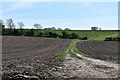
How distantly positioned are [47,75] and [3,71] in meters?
2.88

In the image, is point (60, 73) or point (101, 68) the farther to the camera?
point (101, 68)

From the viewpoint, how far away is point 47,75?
20469 mm

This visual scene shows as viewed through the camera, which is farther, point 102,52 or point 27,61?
point 102,52

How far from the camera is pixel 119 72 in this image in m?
22.9

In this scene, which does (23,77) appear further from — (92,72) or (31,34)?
(31,34)

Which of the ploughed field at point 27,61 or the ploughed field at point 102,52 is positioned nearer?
the ploughed field at point 27,61

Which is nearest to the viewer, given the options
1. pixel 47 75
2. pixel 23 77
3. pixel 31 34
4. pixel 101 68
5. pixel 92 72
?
pixel 23 77

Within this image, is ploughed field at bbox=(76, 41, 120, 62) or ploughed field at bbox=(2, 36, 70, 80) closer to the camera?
ploughed field at bbox=(2, 36, 70, 80)

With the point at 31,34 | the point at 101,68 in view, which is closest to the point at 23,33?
the point at 31,34

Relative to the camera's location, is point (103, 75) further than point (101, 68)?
No

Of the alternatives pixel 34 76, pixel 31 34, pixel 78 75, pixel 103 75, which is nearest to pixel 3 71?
pixel 34 76

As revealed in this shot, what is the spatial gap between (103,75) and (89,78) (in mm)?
1709

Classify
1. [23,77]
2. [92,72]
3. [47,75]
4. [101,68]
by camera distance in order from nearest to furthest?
[23,77], [47,75], [92,72], [101,68]

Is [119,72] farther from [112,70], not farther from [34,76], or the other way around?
[34,76]
